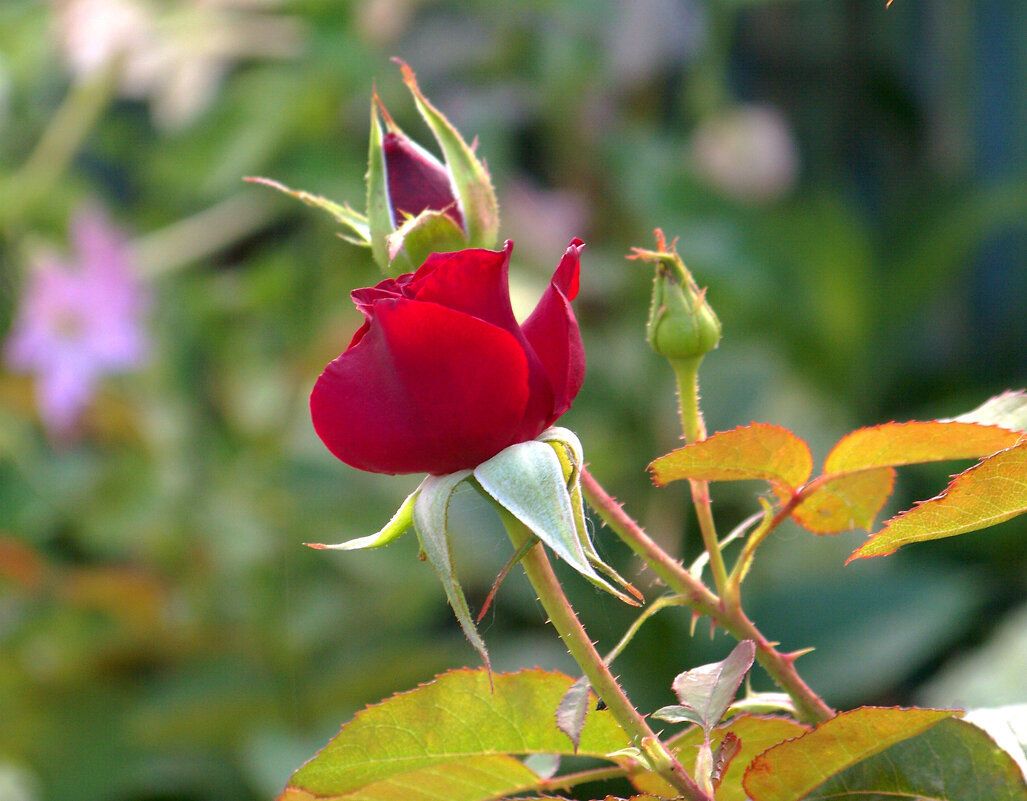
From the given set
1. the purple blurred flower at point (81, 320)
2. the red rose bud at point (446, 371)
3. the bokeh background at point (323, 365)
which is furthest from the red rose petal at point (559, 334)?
the purple blurred flower at point (81, 320)

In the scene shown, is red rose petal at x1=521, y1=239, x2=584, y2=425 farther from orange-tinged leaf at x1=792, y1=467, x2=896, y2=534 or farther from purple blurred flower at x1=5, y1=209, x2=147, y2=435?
purple blurred flower at x1=5, y1=209, x2=147, y2=435

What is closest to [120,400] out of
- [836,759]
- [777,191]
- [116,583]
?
[116,583]

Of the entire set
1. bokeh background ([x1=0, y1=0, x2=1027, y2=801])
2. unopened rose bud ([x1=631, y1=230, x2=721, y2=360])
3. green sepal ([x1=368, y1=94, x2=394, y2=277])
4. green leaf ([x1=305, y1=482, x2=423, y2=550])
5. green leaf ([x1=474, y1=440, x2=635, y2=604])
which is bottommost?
bokeh background ([x1=0, y1=0, x2=1027, y2=801])

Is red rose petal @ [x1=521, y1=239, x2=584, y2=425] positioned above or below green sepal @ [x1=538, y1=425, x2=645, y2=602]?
above

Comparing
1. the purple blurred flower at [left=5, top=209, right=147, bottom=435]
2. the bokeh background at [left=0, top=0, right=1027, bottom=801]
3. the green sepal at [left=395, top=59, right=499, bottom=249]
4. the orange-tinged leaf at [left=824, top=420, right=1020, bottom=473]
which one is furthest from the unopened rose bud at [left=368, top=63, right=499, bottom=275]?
the purple blurred flower at [left=5, top=209, right=147, bottom=435]

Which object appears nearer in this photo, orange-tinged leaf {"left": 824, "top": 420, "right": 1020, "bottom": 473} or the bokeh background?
orange-tinged leaf {"left": 824, "top": 420, "right": 1020, "bottom": 473}

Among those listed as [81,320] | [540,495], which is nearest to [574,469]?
[540,495]

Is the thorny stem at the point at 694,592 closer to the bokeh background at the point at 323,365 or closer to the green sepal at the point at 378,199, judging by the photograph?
the green sepal at the point at 378,199
